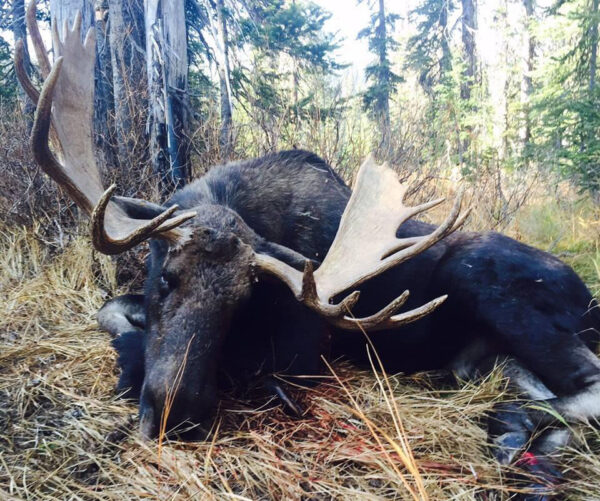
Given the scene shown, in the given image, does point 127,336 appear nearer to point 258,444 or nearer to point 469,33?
point 258,444

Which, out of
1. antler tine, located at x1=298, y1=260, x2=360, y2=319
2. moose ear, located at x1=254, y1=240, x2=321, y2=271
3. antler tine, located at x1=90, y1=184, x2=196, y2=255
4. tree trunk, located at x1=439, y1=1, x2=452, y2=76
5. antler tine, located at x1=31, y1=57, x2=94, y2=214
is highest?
tree trunk, located at x1=439, y1=1, x2=452, y2=76

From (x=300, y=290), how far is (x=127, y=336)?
3.80 ft

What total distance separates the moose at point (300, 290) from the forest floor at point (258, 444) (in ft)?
0.39

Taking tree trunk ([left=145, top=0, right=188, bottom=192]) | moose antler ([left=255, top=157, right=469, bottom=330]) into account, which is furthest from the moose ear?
tree trunk ([left=145, top=0, right=188, bottom=192])

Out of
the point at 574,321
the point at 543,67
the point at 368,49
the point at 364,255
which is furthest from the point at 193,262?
the point at 368,49

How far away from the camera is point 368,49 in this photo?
2303cm

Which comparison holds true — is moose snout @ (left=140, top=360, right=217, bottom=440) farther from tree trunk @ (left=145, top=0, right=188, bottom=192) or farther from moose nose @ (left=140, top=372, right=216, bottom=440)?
tree trunk @ (left=145, top=0, right=188, bottom=192)

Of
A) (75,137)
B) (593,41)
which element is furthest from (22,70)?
(593,41)

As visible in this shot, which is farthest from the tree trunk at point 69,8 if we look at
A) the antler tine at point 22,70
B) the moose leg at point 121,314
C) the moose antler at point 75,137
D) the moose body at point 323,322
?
the moose leg at point 121,314

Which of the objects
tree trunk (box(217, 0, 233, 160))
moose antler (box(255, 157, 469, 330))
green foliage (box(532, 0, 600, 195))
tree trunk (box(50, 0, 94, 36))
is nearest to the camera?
moose antler (box(255, 157, 469, 330))

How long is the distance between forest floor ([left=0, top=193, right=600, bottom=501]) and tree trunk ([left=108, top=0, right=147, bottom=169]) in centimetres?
228

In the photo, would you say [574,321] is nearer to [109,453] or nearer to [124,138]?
[109,453]

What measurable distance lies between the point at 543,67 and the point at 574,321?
10.5 metres

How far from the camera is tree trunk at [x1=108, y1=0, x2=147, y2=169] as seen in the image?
468 centimetres
